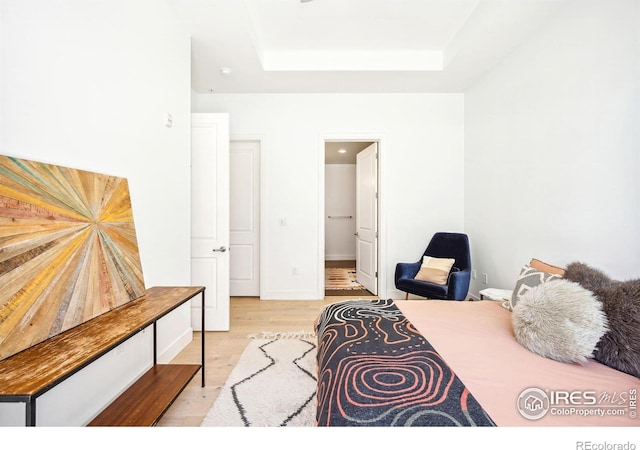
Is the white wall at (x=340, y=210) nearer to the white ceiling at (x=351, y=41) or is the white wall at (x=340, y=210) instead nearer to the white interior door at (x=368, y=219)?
the white interior door at (x=368, y=219)

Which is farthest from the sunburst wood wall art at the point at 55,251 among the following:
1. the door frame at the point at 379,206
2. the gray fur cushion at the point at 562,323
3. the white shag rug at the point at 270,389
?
the door frame at the point at 379,206

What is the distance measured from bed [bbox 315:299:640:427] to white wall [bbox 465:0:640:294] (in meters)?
1.08

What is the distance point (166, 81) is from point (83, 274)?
156cm

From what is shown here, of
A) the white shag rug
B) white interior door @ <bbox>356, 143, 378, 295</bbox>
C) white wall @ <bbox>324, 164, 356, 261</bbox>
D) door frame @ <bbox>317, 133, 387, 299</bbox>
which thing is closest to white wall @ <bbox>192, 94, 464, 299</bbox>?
door frame @ <bbox>317, 133, 387, 299</bbox>

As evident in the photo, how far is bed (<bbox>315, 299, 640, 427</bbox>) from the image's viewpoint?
85cm

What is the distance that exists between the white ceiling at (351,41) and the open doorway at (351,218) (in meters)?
0.92

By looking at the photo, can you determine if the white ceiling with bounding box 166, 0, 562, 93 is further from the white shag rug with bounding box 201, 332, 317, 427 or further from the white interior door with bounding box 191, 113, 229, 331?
the white shag rug with bounding box 201, 332, 317, 427

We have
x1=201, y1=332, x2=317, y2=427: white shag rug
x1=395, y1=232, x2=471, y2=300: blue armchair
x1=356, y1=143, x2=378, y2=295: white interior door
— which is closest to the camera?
x1=201, y1=332, x2=317, y2=427: white shag rug

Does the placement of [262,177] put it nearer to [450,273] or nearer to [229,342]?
[229,342]

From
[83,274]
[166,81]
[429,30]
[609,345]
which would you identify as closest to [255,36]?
[166,81]

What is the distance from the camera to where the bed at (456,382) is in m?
0.85

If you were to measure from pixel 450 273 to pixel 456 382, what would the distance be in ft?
7.64

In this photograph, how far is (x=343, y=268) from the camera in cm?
615

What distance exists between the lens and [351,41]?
9.48 ft
